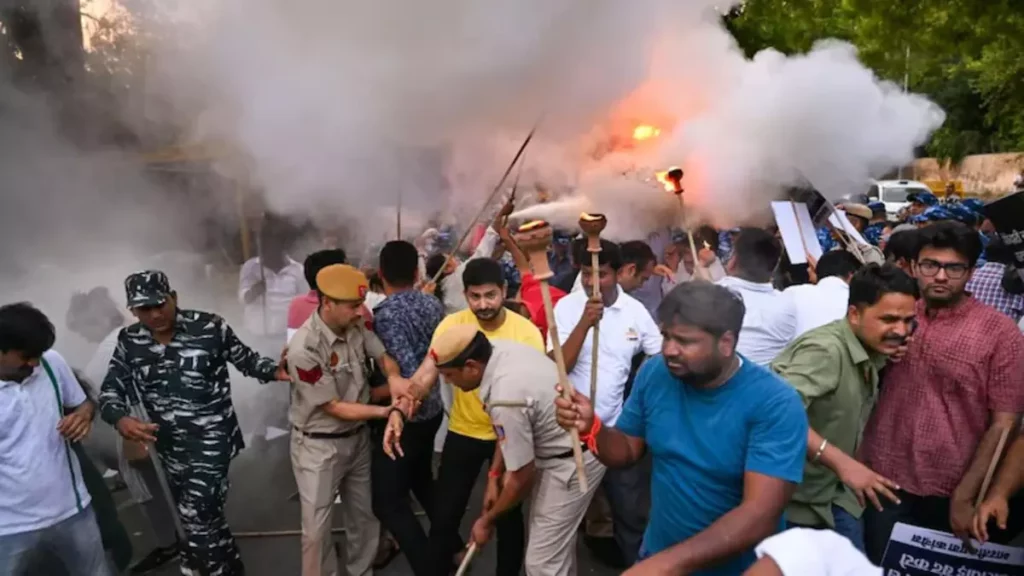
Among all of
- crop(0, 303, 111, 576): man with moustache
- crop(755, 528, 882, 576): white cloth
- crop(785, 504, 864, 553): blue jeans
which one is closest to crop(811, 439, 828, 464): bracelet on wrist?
crop(785, 504, 864, 553): blue jeans

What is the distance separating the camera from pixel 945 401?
2.69 m

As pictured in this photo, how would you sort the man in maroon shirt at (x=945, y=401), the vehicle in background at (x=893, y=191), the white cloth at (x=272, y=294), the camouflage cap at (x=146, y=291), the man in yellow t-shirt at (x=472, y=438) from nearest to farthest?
the man in maroon shirt at (x=945, y=401)
the camouflage cap at (x=146, y=291)
the man in yellow t-shirt at (x=472, y=438)
the white cloth at (x=272, y=294)
the vehicle in background at (x=893, y=191)

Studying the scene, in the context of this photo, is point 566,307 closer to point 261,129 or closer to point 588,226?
point 588,226

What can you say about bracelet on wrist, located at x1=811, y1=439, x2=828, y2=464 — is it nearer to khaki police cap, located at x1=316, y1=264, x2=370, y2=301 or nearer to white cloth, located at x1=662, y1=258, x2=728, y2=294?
khaki police cap, located at x1=316, y1=264, x2=370, y2=301

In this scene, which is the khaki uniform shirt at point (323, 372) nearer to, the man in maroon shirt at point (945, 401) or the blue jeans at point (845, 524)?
the blue jeans at point (845, 524)

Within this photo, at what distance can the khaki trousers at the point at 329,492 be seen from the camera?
3473mm

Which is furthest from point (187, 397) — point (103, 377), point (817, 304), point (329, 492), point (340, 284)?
point (817, 304)

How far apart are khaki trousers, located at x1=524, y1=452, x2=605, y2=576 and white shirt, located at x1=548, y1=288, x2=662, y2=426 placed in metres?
0.57

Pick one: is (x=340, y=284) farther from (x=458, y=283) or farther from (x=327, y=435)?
(x=458, y=283)

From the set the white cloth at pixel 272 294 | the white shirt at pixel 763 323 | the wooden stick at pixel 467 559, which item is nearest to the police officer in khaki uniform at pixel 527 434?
the wooden stick at pixel 467 559

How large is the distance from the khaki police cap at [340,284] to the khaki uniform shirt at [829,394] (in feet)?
5.87

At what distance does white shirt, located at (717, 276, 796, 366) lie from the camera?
369 cm

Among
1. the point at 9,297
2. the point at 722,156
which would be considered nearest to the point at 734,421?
the point at 722,156

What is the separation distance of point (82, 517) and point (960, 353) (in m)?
3.36
